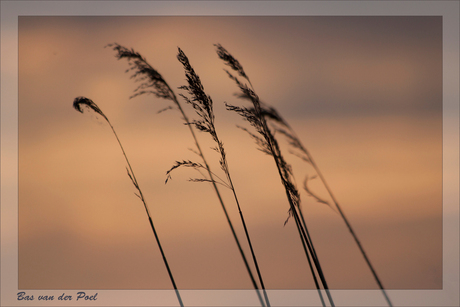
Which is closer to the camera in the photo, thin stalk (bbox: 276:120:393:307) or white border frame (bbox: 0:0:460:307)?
thin stalk (bbox: 276:120:393:307)

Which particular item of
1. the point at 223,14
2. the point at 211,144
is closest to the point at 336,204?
the point at 211,144

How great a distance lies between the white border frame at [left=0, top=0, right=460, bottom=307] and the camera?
1456mm

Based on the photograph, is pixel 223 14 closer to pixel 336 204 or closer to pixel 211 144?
pixel 211 144

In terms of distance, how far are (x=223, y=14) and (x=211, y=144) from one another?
0.70 m

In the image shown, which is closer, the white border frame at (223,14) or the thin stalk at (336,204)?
the thin stalk at (336,204)

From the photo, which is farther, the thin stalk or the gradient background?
the gradient background

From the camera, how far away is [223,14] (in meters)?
1.59

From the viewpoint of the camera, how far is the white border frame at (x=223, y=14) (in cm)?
146

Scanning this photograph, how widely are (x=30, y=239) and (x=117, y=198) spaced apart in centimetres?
50

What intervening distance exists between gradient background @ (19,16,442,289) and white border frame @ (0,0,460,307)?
4 centimetres

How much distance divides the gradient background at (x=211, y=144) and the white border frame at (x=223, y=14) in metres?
0.04

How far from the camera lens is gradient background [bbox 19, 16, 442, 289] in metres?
1.51

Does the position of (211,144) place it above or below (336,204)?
above

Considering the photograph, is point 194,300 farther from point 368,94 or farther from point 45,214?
point 368,94
